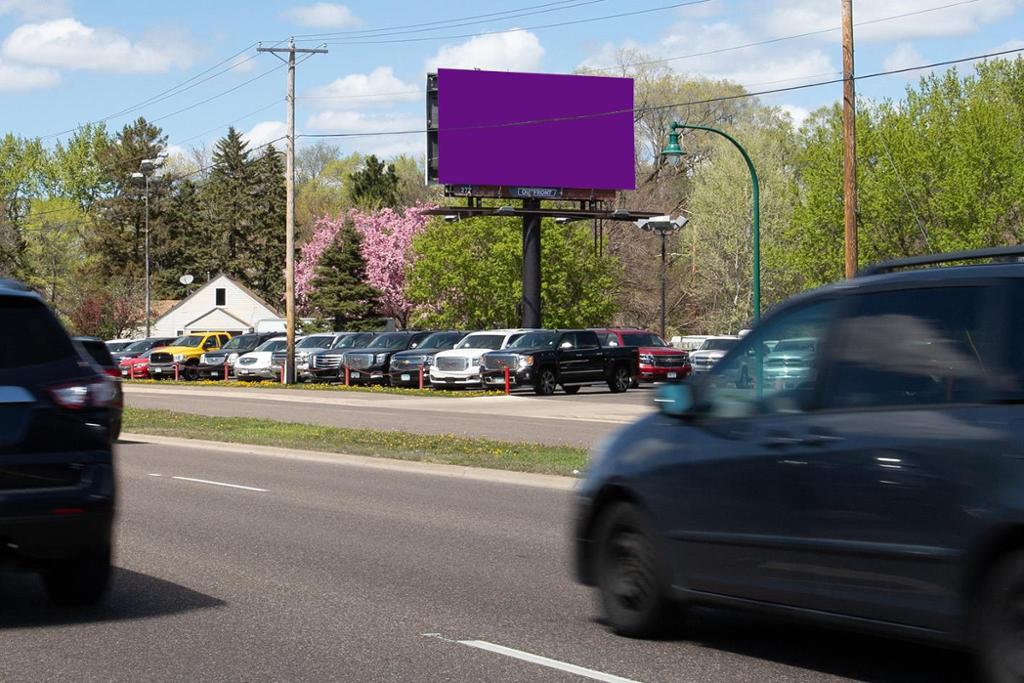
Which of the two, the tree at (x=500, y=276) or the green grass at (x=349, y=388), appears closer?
the green grass at (x=349, y=388)

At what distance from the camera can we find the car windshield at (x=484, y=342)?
4584 centimetres

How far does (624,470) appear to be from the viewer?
8.31 m

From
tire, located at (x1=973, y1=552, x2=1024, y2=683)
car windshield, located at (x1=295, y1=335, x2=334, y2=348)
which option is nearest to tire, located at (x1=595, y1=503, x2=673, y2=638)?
tire, located at (x1=973, y1=552, x2=1024, y2=683)

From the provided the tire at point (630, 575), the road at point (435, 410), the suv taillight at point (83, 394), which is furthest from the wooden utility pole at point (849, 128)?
the suv taillight at point (83, 394)

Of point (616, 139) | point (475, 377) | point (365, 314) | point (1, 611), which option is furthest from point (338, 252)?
point (1, 611)

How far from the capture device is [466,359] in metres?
45.4

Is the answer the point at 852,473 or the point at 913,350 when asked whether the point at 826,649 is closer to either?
the point at 852,473

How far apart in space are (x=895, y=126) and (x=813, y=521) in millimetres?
63369

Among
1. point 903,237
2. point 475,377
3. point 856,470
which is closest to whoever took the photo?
point 856,470

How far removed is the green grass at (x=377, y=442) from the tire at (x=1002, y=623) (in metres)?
11.9

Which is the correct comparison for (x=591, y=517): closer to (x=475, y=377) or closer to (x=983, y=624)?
(x=983, y=624)

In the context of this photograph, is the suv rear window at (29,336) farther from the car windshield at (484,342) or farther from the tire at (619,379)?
the car windshield at (484,342)

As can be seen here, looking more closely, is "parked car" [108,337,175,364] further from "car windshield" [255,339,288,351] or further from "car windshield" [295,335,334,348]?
"car windshield" [295,335,334,348]

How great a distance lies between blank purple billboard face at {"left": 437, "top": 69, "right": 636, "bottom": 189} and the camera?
56.1 m
